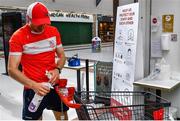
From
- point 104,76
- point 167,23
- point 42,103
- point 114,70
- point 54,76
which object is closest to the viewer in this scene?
point 54,76

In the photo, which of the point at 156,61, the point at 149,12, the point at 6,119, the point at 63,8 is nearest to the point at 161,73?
the point at 156,61

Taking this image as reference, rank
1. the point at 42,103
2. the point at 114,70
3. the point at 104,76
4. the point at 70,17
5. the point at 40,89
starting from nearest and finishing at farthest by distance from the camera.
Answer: the point at 40,89 < the point at 42,103 < the point at 114,70 < the point at 104,76 < the point at 70,17

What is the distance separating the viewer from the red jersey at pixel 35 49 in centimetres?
208

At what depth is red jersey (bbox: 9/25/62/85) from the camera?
208cm

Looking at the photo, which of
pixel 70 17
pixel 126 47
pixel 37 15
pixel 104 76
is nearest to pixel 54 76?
pixel 37 15

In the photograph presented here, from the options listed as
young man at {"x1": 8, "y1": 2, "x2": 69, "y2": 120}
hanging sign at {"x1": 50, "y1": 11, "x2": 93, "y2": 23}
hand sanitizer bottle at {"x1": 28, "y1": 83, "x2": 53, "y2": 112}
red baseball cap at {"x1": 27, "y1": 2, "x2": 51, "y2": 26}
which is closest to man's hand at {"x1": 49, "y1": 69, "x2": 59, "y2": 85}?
young man at {"x1": 8, "y1": 2, "x2": 69, "y2": 120}

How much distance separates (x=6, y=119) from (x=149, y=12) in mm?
2649

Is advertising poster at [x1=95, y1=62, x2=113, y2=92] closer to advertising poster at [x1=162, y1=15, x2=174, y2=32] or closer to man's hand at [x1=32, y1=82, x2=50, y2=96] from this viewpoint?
advertising poster at [x1=162, y1=15, x2=174, y2=32]

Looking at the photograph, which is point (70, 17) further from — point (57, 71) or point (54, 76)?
point (54, 76)

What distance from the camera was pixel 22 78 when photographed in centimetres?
197

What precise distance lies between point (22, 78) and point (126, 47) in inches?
60.9

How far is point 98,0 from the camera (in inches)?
530

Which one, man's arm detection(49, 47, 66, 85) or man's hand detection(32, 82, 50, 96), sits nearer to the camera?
man's hand detection(32, 82, 50, 96)

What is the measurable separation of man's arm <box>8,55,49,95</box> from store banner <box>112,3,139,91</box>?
1.37 m
